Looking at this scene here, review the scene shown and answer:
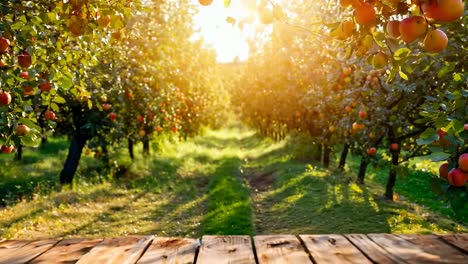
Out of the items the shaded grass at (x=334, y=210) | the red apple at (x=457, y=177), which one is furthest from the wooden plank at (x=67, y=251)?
the shaded grass at (x=334, y=210)

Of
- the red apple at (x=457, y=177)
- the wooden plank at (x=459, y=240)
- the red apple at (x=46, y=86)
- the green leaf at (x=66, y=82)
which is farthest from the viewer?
the red apple at (x=46, y=86)

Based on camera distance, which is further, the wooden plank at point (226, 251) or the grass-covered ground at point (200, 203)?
the grass-covered ground at point (200, 203)

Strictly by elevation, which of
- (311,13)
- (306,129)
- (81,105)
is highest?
(311,13)

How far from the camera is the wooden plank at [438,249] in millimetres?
2992

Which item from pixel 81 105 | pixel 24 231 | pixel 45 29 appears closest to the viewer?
pixel 45 29

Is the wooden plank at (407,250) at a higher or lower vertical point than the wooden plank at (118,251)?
lower

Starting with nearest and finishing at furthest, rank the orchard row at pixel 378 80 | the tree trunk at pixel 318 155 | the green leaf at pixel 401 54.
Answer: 1. the orchard row at pixel 378 80
2. the green leaf at pixel 401 54
3. the tree trunk at pixel 318 155

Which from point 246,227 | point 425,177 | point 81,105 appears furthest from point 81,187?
point 425,177

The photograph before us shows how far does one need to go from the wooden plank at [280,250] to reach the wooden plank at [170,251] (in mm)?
449

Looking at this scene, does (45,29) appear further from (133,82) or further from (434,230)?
(133,82)

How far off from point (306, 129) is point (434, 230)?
39.5ft

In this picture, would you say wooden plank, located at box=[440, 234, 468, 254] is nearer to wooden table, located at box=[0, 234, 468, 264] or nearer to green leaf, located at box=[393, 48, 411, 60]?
wooden table, located at box=[0, 234, 468, 264]

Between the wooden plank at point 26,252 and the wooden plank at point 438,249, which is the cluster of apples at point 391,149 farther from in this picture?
the wooden plank at point 26,252

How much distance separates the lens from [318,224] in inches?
356
